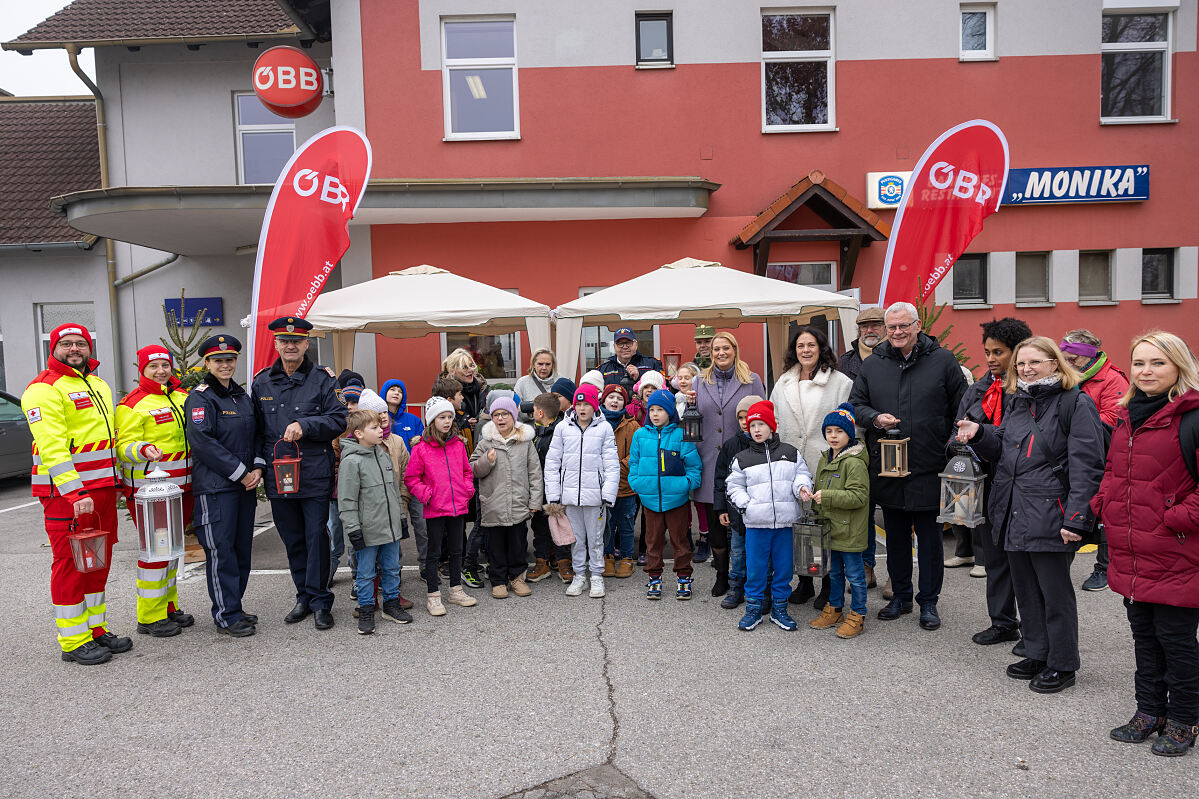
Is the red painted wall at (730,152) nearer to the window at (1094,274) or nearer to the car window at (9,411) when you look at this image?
the window at (1094,274)

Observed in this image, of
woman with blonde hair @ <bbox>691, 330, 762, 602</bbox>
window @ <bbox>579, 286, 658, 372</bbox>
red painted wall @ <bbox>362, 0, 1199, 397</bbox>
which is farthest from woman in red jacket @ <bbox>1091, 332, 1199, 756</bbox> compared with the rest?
window @ <bbox>579, 286, 658, 372</bbox>

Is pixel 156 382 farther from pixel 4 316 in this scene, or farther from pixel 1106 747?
pixel 4 316

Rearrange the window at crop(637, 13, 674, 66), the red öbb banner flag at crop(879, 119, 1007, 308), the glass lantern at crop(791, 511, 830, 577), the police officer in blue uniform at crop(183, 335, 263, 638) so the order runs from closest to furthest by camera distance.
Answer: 1. the glass lantern at crop(791, 511, 830, 577)
2. the police officer in blue uniform at crop(183, 335, 263, 638)
3. the red öbb banner flag at crop(879, 119, 1007, 308)
4. the window at crop(637, 13, 674, 66)

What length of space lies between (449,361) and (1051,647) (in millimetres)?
5036

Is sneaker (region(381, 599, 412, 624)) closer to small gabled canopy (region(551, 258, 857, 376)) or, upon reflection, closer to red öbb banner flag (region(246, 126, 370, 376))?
red öbb banner flag (region(246, 126, 370, 376))

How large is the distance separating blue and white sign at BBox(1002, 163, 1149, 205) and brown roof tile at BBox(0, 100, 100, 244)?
16802 mm

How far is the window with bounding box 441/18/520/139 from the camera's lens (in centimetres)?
1187

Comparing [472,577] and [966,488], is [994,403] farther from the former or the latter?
[472,577]

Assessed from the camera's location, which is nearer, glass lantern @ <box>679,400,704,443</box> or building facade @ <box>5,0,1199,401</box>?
glass lantern @ <box>679,400,704,443</box>

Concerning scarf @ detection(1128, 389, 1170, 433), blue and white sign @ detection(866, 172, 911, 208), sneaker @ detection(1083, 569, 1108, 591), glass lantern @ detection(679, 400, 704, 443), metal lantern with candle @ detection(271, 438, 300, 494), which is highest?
blue and white sign @ detection(866, 172, 911, 208)

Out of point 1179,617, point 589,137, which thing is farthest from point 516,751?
point 589,137

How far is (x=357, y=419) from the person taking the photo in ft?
17.1

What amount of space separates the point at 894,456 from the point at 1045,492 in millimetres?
1000

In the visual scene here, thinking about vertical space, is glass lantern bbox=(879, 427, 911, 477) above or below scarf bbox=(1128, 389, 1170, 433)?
below
